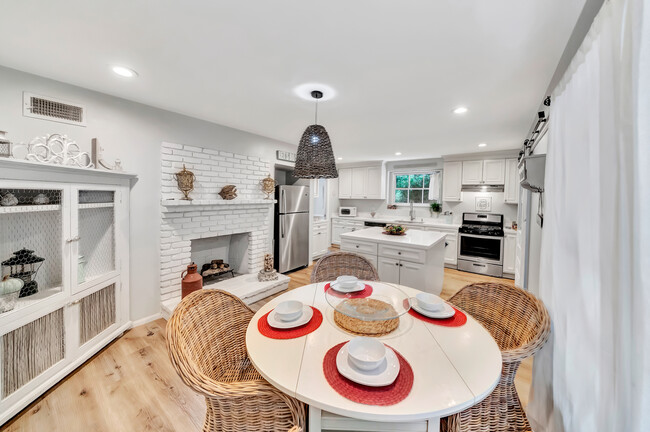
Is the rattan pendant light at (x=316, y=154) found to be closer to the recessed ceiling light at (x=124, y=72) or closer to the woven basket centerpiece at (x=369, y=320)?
the woven basket centerpiece at (x=369, y=320)

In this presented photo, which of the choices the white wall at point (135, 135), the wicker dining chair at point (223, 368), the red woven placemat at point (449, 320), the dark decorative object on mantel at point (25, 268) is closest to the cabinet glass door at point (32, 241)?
the dark decorative object on mantel at point (25, 268)

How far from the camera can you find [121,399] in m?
1.64

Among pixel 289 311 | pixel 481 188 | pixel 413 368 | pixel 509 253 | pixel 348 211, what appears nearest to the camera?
pixel 413 368

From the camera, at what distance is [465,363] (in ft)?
3.08

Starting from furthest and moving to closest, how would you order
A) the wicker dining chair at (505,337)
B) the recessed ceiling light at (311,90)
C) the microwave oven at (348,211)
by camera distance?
the microwave oven at (348,211)
the recessed ceiling light at (311,90)
the wicker dining chair at (505,337)

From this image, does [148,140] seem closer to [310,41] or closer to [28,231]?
[28,231]

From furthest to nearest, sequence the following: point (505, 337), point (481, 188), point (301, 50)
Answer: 1. point (481, 188)
2. point (301, 50)
3. point (505, 337)

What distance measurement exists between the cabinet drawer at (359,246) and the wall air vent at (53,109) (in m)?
2.94

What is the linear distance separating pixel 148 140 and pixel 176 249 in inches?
48.7

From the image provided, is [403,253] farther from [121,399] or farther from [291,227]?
[121,399]

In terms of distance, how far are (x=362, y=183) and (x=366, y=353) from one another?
212 inches

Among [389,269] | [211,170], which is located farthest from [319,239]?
[211,170]

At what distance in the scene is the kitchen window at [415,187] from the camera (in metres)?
5.44

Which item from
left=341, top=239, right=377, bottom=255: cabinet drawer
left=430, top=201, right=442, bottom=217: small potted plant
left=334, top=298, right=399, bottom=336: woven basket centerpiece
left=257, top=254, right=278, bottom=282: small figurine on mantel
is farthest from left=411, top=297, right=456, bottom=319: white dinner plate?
left=430, top=201, right=442, bottom=217: small potted plant
